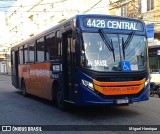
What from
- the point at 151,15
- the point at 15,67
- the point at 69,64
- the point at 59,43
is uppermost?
the point at 151,15

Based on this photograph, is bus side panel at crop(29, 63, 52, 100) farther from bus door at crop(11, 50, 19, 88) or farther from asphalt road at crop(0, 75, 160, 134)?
bus door at crop(11, 50, 19, 88)

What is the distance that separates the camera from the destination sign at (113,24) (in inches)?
412

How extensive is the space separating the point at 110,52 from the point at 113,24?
0.95 m

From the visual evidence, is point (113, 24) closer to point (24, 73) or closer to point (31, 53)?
point (31, 53)

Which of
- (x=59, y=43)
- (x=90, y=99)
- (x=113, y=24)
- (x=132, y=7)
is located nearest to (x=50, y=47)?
(x=59, y=43)

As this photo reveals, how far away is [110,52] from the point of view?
1036 cm

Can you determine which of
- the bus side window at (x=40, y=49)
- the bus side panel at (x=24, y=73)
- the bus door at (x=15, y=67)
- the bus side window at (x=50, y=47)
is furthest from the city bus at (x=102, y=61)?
the bus door at (x=15, y=67)

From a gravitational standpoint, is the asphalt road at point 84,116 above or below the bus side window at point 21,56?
below

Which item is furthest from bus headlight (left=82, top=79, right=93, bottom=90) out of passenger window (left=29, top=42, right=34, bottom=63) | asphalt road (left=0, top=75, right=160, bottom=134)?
passenger window (left=29, top=42, right=34, bottom=63)

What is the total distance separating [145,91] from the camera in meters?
10.8

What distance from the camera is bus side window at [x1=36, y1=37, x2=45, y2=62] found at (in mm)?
14273

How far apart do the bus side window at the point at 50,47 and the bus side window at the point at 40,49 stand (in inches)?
26.8

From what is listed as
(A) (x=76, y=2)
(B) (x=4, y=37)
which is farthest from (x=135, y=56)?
(B) (x=4, y=37)

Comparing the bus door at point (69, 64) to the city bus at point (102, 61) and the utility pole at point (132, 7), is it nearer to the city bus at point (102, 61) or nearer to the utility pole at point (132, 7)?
the city bus at point (102, 61)
